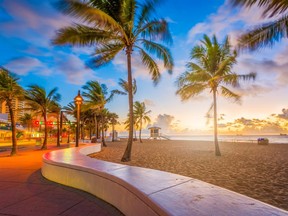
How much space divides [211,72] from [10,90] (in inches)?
602

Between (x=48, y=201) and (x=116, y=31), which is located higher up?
(x=116, y=31)

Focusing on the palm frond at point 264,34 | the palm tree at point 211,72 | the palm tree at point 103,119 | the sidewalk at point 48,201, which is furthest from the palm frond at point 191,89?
the sidewalk at point 48,201

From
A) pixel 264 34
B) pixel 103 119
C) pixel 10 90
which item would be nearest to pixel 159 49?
pixel 264 34

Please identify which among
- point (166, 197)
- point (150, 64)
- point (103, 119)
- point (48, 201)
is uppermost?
point (150, 64)

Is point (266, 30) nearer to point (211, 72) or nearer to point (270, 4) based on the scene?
point (270, 4)

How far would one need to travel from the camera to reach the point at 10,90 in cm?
1427

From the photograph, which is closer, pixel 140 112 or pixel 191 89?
pixel 191 89

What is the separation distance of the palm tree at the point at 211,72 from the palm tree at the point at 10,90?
12534 mm

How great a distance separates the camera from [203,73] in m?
15.1

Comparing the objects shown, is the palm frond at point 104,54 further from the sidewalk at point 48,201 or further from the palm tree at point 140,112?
the palm tree at point 140,112

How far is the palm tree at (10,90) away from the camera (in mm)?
14031

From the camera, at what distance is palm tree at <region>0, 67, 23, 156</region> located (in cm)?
1403

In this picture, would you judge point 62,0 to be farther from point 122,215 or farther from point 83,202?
point 122,215

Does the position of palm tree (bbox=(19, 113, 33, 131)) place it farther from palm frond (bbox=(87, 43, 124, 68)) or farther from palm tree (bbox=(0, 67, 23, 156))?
palm frond (bbox=(87, 43, 124, 68))
